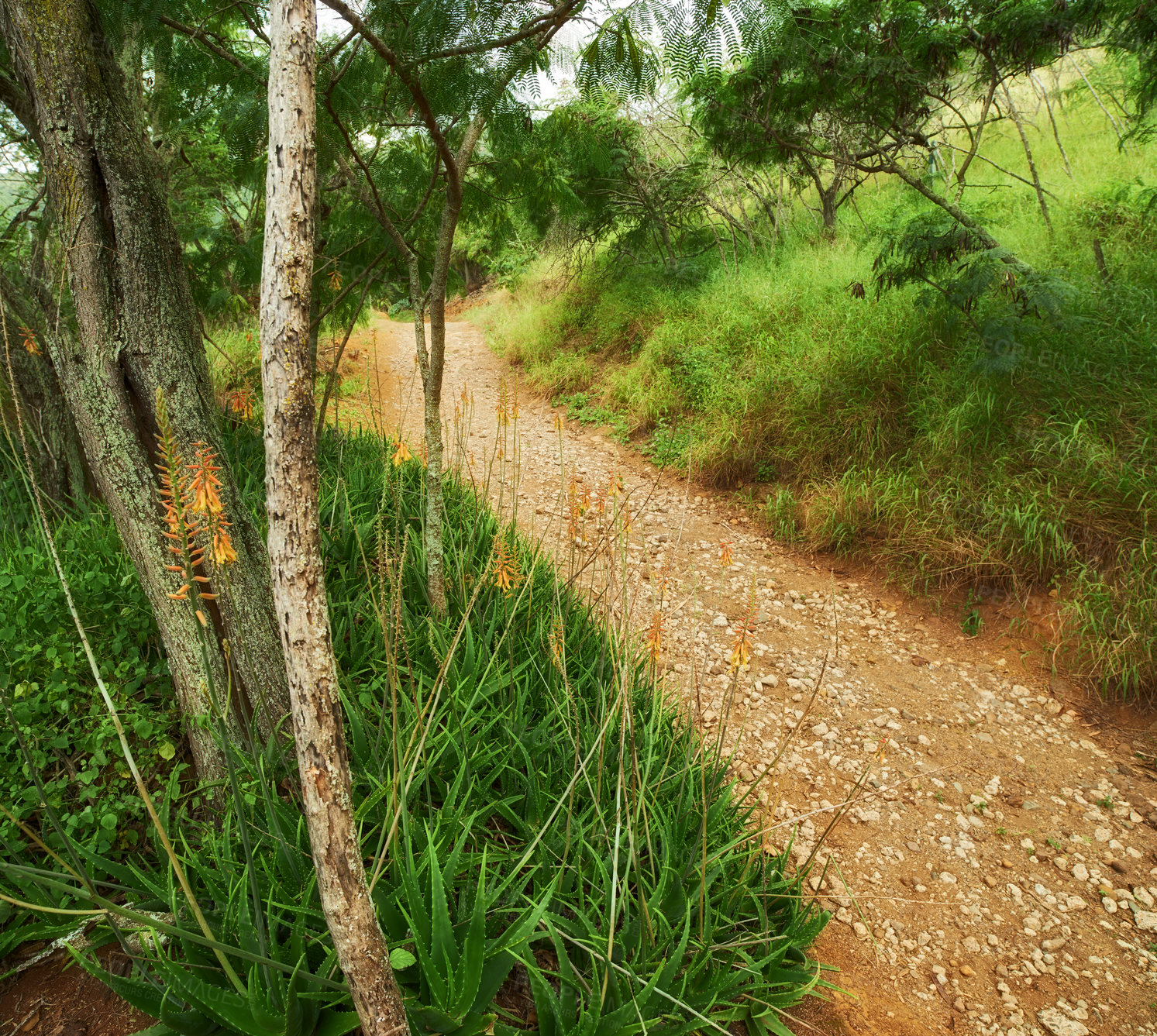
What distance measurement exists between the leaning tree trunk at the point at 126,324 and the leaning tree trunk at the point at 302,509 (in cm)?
105

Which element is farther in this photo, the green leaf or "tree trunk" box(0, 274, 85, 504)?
"tree trunk" box(0, 274, 85, 504)

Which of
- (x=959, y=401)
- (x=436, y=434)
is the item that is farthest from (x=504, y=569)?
(x=959, y=401)

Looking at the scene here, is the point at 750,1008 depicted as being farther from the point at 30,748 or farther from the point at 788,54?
the point at 788,54

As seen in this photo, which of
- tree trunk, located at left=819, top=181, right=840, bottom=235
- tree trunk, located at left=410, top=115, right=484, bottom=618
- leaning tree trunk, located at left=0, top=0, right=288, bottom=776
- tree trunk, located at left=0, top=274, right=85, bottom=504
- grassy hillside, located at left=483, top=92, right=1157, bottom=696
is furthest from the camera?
tree trunk, located at left=819, top=181, right=840, bottom=235

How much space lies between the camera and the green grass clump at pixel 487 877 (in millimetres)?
1517

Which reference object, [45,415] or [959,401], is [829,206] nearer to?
[959,401]

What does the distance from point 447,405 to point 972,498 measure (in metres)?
5.90

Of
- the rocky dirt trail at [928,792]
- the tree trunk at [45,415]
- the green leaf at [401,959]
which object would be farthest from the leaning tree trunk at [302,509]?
the tree trunk at [45,415]

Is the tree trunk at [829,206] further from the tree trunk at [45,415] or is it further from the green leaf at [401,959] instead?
the green leaf at [401,959]

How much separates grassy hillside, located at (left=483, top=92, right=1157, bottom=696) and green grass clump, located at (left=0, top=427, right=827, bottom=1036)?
104 inches

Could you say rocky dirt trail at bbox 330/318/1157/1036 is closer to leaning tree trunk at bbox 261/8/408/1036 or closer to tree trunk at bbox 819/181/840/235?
→ leaning tree trunk at bbox 261/8/408/1036

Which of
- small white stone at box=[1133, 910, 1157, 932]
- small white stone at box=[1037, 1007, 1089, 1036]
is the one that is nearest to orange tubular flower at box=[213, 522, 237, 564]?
small white stone at box=[1037, 1007, 1089, 1036]

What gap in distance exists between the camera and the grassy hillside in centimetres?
375

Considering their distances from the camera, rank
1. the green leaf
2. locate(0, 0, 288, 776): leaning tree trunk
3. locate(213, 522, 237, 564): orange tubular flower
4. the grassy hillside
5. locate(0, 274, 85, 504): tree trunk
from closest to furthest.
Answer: locate(213, 522, 237, 564): orange tubular flower
the green leaf
locate(0, 0, 288, 776): leaning tree trunk
locate(0, 274, 85, 504): tree trunk
the grassy hillside
